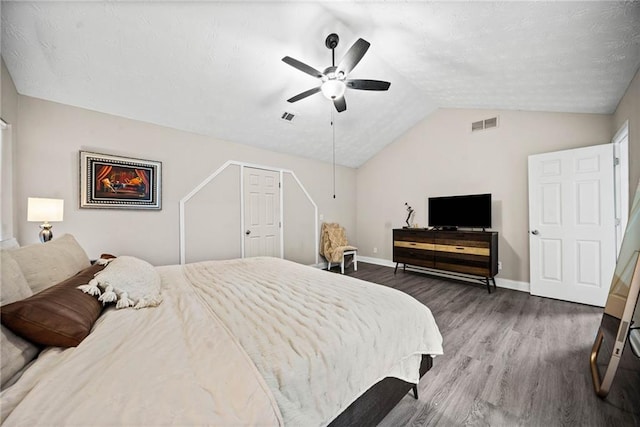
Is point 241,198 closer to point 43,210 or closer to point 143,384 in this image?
point 43,210

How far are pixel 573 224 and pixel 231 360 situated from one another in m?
4.27

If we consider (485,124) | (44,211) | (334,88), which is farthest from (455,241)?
(44,211)

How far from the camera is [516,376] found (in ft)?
5.72

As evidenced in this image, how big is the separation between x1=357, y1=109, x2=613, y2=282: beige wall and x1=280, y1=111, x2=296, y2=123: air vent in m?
2.53

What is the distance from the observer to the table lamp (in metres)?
2.10

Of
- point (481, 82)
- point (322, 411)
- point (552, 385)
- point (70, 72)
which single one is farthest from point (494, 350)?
point (70, 72)

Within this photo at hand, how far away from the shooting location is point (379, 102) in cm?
383

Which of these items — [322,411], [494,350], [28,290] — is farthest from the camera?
[494,350]

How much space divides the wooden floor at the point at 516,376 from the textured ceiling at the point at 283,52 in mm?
2534

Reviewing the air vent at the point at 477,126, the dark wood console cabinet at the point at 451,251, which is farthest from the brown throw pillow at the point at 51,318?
the air vent at the point at 477,126

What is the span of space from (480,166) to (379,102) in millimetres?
2031

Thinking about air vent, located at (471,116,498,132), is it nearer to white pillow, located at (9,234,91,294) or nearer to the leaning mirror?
the leaning mirror

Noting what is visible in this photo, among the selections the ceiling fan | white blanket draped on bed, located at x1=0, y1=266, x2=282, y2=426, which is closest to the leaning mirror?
white blanket draped on bed, located at x1=0, y1=266, x2=282, y2=426

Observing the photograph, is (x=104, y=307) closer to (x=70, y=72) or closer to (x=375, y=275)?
(x=70, y=72)
